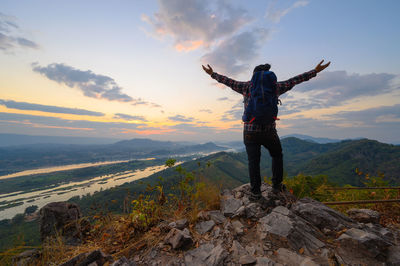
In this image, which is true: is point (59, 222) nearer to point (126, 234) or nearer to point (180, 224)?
Answer: point (126, 234)

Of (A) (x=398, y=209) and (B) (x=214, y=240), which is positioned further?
(A) (x=398, y=209)

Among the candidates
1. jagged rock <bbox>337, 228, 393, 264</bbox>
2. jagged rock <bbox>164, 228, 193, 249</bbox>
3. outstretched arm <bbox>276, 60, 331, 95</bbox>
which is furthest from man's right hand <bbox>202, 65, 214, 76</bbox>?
jagged rock <bbox>337, 228, 393, 264</bbox>

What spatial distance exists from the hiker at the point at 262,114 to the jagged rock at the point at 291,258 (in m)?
1.60

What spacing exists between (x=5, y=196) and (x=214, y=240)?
172m

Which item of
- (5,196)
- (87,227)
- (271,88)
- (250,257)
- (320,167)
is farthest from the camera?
(320,167)

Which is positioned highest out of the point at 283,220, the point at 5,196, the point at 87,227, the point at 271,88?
the point at 271,88

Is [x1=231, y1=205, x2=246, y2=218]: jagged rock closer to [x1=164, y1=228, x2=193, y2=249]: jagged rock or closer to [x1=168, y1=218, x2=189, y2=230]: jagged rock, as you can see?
[x1=168, y1=218, x2=189, y2=230]: jagged rock

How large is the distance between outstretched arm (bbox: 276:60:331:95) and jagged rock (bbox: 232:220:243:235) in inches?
146

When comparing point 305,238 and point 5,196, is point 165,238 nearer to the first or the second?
point 305,238

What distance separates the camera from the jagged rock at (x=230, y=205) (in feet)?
14.0

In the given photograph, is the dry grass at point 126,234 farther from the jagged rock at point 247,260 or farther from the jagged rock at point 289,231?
the jagged rock at point 289,231

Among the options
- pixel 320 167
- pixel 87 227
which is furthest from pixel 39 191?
pixel 320 167

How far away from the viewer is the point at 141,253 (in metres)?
3.21

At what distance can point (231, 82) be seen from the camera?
5008 mm
